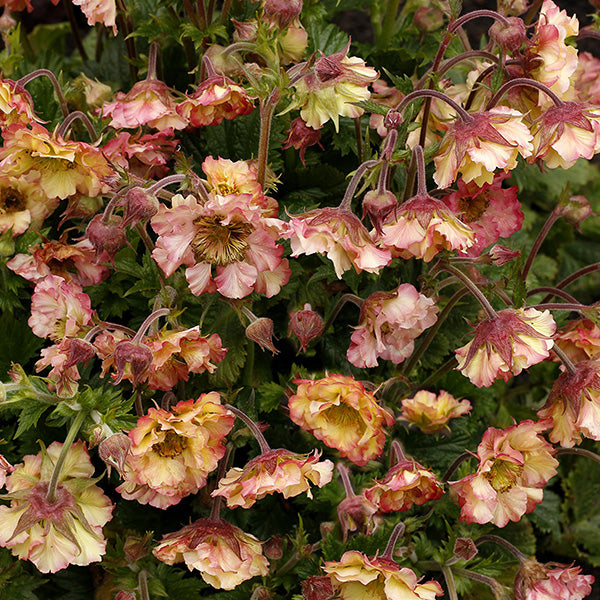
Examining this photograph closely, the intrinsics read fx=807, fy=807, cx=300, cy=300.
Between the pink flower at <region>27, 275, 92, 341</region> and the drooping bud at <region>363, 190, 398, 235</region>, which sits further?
the pink flower at <region>27, 275, 92, 341</region>

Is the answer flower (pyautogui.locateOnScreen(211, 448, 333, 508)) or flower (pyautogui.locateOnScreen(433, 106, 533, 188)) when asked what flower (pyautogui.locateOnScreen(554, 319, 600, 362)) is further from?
flower (pyautogui.locateOnScreen(211, 448, 333, 508))

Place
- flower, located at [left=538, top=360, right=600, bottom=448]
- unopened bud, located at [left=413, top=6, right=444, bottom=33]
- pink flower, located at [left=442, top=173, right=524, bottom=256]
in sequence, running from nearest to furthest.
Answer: flower, located at [left=538, top=360, right=600, bottom=448]
pink flower, located at [left=442, top=173, right=524, bottom=256]
unopened bud, located at [left=413, top=6, right=444, bottom=33]

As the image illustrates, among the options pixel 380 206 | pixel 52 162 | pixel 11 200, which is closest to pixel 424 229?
pixel 380 206

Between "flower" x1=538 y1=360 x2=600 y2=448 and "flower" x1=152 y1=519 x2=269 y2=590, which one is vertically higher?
"flower" x1=538 y1=360 x2=600 y2=448

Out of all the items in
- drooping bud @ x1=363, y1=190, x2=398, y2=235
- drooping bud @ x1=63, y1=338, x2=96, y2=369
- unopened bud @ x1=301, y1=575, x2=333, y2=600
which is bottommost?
unopened bud @ x1=301, y1=575, x2=333, y2=600

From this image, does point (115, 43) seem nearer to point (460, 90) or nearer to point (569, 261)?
point (460, 90)

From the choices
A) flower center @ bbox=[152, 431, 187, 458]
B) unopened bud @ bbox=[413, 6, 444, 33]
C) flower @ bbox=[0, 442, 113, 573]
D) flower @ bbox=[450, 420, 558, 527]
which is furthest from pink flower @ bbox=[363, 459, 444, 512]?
unopened bud @ bbox=[413, 6, 444, 33]

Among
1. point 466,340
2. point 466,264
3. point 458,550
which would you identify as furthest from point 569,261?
point 458,550
